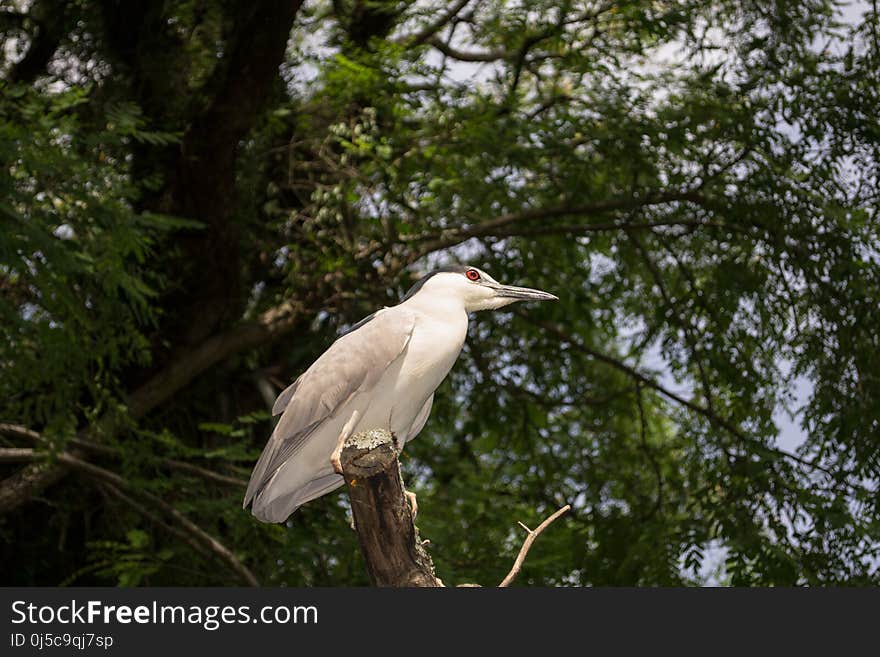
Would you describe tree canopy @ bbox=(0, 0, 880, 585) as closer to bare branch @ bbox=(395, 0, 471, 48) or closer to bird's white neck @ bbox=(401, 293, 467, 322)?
bare branch @ bbox=(395, 0, 471, 48)

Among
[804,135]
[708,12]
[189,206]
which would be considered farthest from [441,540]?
[708,12]

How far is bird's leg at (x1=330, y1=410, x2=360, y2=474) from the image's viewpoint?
3.43 meters

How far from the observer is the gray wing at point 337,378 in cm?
366

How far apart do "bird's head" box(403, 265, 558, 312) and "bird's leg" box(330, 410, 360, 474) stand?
1.71ft

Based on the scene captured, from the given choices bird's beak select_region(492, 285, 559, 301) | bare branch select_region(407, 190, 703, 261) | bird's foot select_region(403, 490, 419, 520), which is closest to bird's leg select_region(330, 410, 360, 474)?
bird's foot select_region(403, 490, 419, 520)

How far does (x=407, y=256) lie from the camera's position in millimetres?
8094

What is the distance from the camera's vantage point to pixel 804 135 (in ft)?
24.1

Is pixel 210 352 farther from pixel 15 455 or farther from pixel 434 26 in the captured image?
pixel 434 26

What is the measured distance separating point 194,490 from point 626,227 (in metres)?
3.63

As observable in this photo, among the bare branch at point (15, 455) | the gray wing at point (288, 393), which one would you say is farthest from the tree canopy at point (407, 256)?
the gray wing at point (288, 393)

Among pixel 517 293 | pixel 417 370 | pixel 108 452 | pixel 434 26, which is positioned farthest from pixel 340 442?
pixel 434 26

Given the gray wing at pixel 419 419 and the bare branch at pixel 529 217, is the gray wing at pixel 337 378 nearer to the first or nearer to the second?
the gray wing at pixel 419 419

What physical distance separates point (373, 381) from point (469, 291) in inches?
19.4

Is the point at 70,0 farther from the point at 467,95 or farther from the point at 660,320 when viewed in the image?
the point at 660,320
